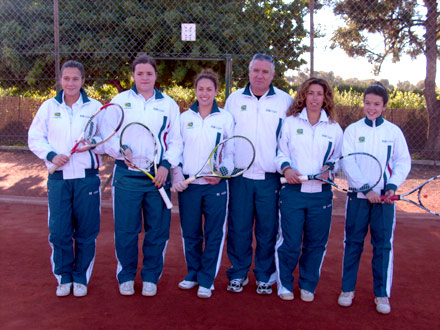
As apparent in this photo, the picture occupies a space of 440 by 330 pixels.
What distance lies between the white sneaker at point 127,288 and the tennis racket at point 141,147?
2.33 feet

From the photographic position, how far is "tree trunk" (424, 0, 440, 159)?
923cm

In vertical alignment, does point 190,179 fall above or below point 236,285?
above

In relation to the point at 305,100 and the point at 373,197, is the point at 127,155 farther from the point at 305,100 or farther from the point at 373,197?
the point at 373,197

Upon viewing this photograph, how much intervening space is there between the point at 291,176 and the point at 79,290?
1.89 m

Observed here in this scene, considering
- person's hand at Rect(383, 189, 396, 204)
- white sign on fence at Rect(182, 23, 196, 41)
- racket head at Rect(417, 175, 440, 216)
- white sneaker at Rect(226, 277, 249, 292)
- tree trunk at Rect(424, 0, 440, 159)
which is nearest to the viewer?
person's hand at Rect(383, 189, 396, 204)

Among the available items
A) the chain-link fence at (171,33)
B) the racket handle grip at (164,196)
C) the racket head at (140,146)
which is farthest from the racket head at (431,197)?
the racket head at (140,146)

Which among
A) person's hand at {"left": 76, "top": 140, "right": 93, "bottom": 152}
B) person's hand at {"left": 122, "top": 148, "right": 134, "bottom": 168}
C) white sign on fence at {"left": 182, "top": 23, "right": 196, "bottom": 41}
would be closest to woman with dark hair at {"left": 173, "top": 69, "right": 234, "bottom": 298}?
person's hand at {"left": 122, "top": 148, "right": 134, "bottom": 168}

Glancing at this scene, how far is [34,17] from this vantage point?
885cm

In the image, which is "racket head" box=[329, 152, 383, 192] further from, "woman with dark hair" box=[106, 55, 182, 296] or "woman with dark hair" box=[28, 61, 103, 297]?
"woman with dark hair" box=[28, 61, 103, 297]

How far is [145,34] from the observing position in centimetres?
824

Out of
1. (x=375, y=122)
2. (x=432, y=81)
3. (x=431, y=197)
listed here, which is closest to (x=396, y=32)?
(x=432, y=81)

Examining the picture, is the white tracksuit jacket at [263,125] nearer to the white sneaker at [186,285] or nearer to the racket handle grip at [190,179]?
the racket handle grip at [190,179]

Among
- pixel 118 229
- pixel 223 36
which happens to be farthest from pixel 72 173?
pixel 223 36

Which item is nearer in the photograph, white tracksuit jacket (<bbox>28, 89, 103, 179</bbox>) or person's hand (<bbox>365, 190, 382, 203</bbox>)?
person's hand (<bbox>365, 190, 382, 203</bbox>)
